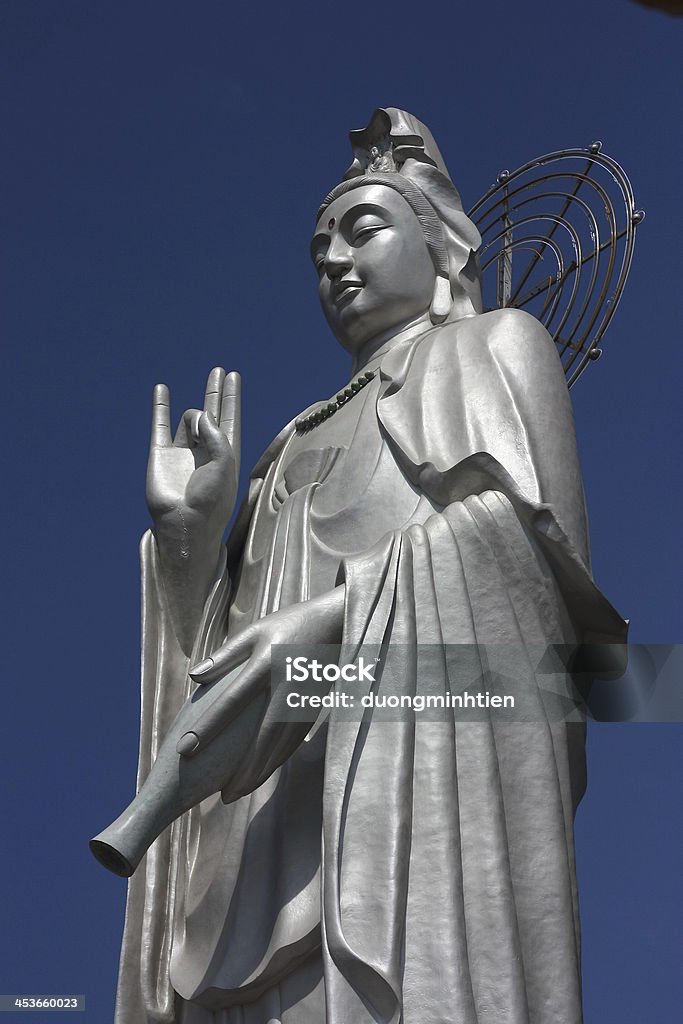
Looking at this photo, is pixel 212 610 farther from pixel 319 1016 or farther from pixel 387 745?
pixel 319 1016

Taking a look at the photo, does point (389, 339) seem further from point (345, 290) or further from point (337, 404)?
point (337, 404)

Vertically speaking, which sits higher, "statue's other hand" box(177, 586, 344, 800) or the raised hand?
the raised hand

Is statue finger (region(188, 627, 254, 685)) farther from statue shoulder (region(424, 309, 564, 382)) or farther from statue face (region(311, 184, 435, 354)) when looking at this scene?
statue face (region(311, 184, 435, 354))

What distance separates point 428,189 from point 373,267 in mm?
609

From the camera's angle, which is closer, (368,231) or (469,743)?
(469,743)

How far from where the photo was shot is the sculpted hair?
6.00 meters

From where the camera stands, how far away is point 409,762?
4027mm

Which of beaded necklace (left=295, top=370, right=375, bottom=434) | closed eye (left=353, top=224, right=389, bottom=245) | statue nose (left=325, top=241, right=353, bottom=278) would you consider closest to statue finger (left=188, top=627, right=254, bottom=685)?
beaded necklace (left=295, top=370, right=375, bottom=434)

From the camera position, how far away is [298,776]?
4.39 metres

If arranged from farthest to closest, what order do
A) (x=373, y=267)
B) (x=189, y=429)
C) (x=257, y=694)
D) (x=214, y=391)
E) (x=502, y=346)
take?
(x=373, y=267), (x=214, y=391), (x=189, y=429), (x=502, y=346), (x=257, y=694)

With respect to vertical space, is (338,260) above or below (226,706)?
above

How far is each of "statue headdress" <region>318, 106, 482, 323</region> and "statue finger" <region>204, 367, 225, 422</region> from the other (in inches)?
40.2

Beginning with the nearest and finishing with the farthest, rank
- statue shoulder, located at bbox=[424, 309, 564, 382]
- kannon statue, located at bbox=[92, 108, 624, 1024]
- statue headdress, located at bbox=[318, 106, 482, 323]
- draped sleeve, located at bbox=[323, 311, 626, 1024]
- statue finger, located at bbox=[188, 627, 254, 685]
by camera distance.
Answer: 1. draped sleeve, located at bbox=[323, 311, 626, 1024]
2. kannon statue, located at bbox=[92, 108, 624, 1024]
3. statue finger, located at bbox=[188, 627, 254, 685]
4. statue shoulder, located at bbox=[424, 309, 564, 382]
5. statue headdress, located at bbox=[318, 106, 482, 323]

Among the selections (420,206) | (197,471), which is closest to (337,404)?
(197,471)
